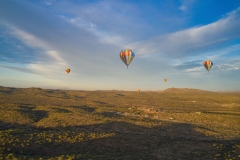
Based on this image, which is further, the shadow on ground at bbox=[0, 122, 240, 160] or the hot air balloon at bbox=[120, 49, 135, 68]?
the hot air balloon at bbox=[120, 49, 135, 68]

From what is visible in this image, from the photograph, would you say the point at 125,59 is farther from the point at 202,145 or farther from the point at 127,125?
the point at 202,145

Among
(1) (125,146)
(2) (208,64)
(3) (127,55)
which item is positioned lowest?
(1) (125,146)

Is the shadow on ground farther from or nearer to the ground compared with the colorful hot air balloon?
nearer to the ground

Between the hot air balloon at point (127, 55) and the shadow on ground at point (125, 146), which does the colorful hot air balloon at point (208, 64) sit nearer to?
the hot air balloon at point (127, 55)

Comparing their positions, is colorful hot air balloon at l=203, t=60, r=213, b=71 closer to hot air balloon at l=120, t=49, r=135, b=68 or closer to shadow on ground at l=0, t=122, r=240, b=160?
hot air balloon at l=120, t=49, r=135, b=68

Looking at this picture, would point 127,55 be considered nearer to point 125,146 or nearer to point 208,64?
point 125,146

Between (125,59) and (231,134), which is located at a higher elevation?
(125,59)

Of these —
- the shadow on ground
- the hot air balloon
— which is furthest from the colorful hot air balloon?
the shadow on ground

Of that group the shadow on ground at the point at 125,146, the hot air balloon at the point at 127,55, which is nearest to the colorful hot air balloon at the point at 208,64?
the hot air balloon at the point at 127,55

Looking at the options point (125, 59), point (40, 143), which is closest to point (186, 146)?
point (40, 143)

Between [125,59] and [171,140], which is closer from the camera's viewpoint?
[171,140]

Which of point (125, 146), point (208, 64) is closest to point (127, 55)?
point (125, 146)
